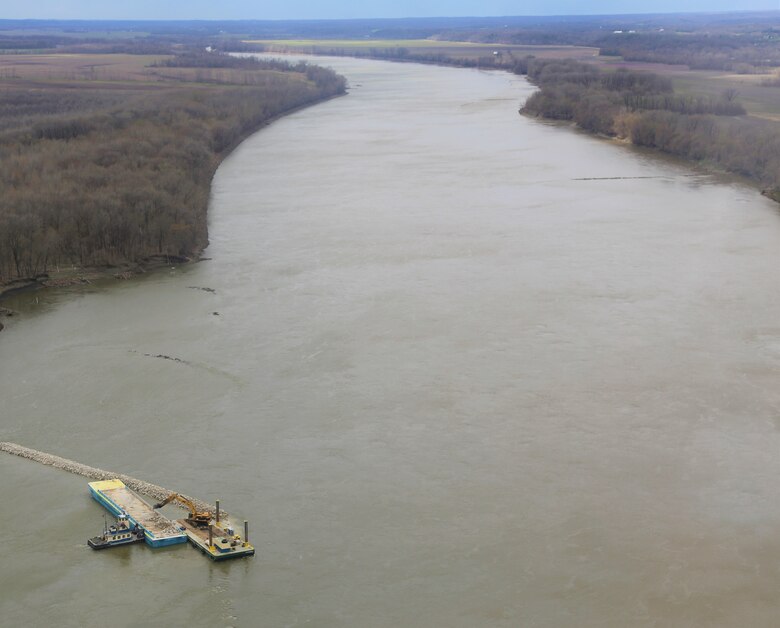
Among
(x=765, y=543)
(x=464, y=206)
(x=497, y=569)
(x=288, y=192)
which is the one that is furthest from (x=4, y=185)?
(x=765, y=543)

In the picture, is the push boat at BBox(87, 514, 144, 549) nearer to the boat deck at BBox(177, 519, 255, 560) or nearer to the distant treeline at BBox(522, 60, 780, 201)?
the boat deck at BBox(177, 519, 255, 560)

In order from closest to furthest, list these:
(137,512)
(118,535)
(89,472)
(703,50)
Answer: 1. (118,535)
2. (137,512)
3. (89,472)
4. (703,50)

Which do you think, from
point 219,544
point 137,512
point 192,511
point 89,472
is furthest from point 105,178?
point 219,544

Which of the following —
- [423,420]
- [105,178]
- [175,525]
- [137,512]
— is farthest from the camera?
[105,178]

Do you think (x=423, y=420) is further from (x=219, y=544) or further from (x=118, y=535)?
(x=118, y=535)

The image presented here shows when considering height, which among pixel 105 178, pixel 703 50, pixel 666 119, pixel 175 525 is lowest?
pixel 175 525

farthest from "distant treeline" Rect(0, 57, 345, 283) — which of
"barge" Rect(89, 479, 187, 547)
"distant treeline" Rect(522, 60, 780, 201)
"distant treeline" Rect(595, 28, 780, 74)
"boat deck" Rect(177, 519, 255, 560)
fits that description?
"distant treeline" Rect(595, 28, 780, 74)
